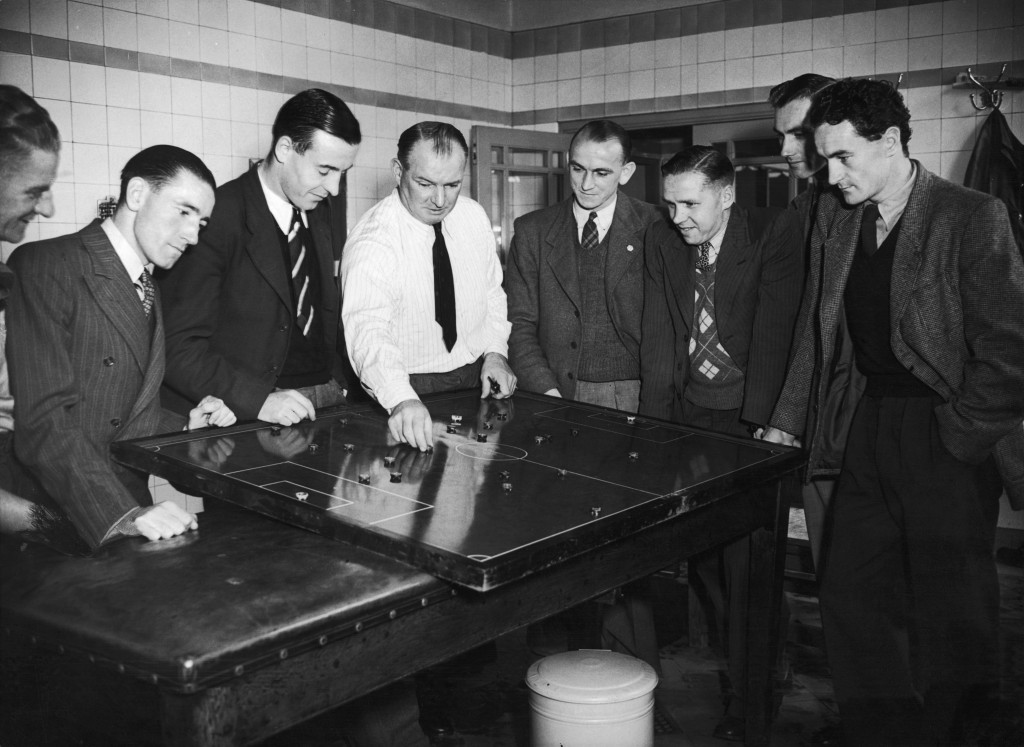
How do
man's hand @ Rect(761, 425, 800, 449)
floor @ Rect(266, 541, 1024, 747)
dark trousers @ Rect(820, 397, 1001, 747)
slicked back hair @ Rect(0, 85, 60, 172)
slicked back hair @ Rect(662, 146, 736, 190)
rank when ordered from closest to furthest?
slicked back hair @ Rect(0, 85, 60, 172) < dark trousers @ Rect(820, 397, 1001, 747) < floor @ Rect(266, 541, 1024, 747) < man's hand @ Rect(761, 425, 800, 449) < slicked back hair @ Rect(662, 146, 736, 190)

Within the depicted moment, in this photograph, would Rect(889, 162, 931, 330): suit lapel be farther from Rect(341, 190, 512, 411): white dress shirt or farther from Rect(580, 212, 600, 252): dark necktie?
Rect(341, 190, 512, 411): white dress shirt

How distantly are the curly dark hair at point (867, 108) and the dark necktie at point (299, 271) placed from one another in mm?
1695

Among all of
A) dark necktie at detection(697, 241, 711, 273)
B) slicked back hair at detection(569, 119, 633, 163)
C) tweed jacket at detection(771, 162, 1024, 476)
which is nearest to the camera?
tweed jacket at detection(771, 162, 1024, 476)

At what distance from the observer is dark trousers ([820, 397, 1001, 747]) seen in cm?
270

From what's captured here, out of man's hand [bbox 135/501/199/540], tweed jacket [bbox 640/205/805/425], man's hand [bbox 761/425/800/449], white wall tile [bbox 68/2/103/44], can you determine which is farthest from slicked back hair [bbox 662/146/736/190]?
white wall tile [bbox 68/2/103/44]

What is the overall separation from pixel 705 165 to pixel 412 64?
148 inches

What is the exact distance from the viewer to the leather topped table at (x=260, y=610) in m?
1.51

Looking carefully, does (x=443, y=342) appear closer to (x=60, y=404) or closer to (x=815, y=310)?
(x=815, y=310)

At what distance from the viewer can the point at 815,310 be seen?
3045 mm

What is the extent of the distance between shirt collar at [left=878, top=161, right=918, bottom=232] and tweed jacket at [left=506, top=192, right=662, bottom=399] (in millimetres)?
1004

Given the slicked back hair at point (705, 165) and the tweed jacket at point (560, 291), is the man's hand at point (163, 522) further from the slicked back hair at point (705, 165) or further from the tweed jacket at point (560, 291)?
the slicked back hair at point (705, 165)

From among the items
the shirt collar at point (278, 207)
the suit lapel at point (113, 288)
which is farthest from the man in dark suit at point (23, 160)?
the shirt collar at point (278, 207)

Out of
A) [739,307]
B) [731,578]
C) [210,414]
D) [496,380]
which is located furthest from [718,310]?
[210,414]

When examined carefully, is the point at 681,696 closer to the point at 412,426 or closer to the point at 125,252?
the point at 412,426
